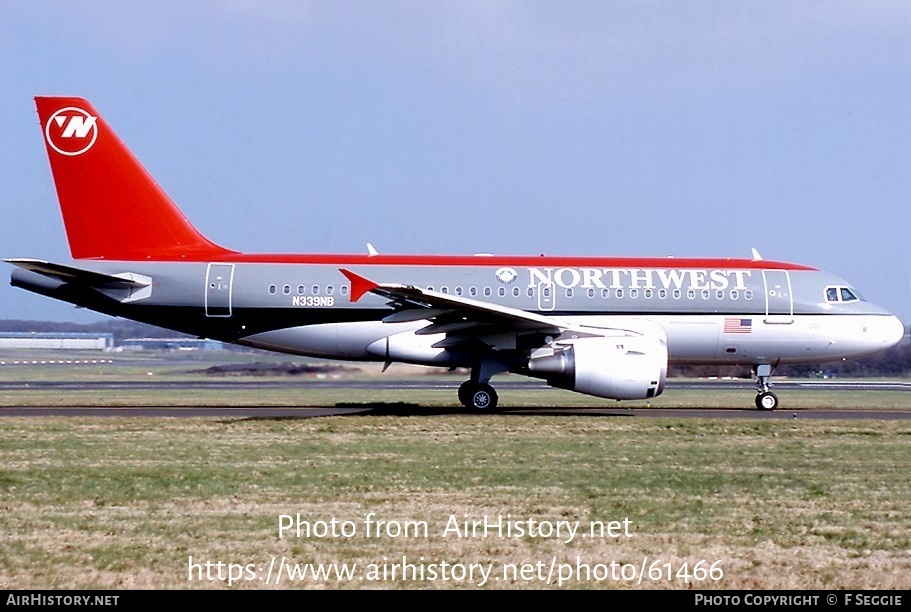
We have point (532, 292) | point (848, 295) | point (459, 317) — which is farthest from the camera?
point (848, 295)

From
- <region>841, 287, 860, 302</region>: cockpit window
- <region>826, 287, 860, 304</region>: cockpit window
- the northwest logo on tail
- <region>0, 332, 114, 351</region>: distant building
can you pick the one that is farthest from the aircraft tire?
<region>0, 332, 114, 351</region>: distant building

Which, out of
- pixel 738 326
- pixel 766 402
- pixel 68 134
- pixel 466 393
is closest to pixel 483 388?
pixel 466 393

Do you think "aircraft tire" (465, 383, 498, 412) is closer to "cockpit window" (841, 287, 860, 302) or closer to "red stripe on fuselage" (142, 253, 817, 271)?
"red stripe on fuselage" (142, 253, 817, 271)

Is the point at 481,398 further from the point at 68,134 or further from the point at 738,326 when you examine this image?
the point at 68,134

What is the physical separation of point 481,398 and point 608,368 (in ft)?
10.4

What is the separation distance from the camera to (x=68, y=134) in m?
24.1

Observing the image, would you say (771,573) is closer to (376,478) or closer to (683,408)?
(376,478)

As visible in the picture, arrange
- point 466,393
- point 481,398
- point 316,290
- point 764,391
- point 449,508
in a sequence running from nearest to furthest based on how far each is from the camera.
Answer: point 449,508 < point 481,398 < point 466,393 < point 316,290 < point 764,391

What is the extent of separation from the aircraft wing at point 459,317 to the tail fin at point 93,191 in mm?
5414

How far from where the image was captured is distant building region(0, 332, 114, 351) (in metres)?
82.5

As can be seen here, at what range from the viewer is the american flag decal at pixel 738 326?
79.9 feet
